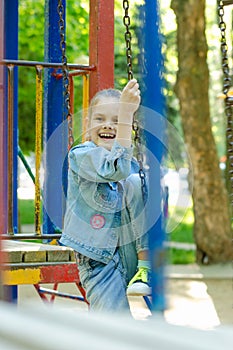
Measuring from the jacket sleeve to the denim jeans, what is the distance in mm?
155

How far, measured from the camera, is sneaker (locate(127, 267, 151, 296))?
3150mm

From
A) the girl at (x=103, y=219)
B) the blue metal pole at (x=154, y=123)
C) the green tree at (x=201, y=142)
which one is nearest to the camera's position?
the blue metal pole at (x=154, y=123)

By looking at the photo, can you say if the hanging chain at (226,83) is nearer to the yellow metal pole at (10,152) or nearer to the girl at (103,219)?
the girl at (103,219)

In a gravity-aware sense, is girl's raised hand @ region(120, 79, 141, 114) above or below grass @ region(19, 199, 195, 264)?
above

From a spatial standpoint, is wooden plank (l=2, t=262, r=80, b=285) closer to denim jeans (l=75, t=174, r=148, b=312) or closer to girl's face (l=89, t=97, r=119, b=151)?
denim jeans (l=75, t=174, r=148, b=312)

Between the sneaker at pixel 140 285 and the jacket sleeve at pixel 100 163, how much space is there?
356 mm

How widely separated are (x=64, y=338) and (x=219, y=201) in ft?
38.7

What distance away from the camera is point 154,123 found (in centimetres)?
198

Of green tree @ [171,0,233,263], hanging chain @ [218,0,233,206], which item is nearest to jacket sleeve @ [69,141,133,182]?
hanging chain @ [218,0,233,206]

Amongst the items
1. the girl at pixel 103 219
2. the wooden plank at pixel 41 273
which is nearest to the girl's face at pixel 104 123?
the girl at pixel 103 219

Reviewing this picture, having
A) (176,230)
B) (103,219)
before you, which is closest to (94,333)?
(103,219)

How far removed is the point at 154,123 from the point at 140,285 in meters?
1.36

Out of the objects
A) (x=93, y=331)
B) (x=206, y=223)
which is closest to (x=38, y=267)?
(x=93, y=331)

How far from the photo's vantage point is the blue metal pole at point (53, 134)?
5.44 metres
